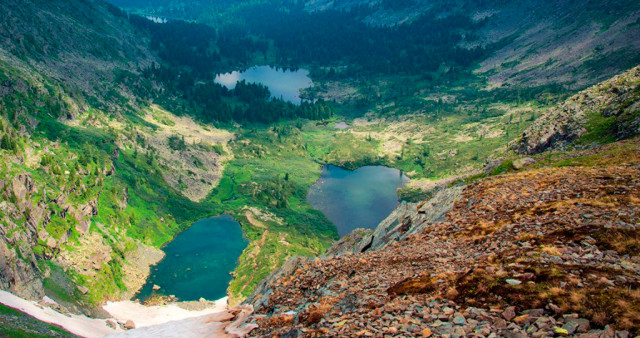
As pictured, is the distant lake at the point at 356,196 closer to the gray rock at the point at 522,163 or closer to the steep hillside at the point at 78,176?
the steep hillside at the point at 78,176

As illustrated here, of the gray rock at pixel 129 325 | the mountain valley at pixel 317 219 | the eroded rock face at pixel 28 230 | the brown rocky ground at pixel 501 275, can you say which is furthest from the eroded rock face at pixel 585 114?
the eroded rock face at pixel 28 230

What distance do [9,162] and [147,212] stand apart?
44.3m

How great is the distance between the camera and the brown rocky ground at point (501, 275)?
16.0m

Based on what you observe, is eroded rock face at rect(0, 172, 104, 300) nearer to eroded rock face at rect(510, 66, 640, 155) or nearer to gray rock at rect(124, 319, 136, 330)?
gray rock at rect(124, 319, 136, 330)

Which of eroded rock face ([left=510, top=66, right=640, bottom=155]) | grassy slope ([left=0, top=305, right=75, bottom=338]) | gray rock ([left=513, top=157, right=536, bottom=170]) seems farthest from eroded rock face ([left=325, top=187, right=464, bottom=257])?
grassy slope ([left=0, top=305, right=75, bottom=338])

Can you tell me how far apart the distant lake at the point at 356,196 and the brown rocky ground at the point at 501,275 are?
112294 mm

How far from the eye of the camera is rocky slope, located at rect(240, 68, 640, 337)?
16.1 meters

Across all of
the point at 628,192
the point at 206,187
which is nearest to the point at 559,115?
the point at 628,192

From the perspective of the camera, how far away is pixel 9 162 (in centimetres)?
9569

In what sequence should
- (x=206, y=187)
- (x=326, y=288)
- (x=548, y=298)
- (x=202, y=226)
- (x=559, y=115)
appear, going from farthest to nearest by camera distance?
(x=206, y=187) → (x=202, y=226) → (x=559, y=115) → (x=326, y=288) → (x=548, y=298)

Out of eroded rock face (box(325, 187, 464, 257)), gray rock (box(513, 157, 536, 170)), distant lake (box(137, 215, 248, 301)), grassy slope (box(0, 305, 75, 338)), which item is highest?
gray rock (box(513, 157, 536, 170))

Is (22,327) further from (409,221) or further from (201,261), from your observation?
(201,261)

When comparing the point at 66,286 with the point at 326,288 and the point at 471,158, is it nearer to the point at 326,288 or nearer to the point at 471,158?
the point at 326,288

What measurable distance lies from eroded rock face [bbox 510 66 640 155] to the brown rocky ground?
31.9 m
